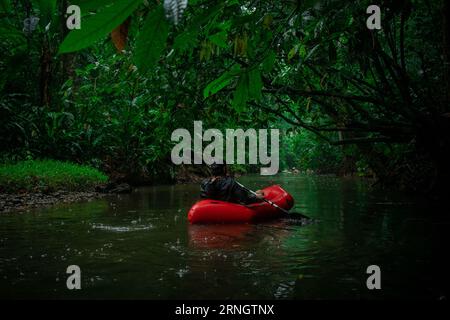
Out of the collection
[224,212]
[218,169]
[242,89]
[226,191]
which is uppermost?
[242,89]

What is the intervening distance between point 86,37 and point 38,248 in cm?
499

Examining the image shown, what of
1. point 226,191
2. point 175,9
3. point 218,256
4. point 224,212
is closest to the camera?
point 175,9

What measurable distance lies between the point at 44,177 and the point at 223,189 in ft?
18.2

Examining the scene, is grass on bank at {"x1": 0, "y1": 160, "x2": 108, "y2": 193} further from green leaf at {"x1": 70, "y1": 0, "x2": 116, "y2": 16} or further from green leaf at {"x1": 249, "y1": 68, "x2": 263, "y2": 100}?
green leaf at {"x1": 70, "y1": 0, "x2": 116, "y2": 16}

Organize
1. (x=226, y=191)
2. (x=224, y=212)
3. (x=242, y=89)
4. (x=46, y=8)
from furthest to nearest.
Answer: (x=226, y=191) < (x=224, y=212) < (x=242, y=89) < (x=46, y=8)

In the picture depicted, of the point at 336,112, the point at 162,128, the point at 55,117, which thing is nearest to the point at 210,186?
the point at 162,128

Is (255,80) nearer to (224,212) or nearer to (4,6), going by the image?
(4,6)

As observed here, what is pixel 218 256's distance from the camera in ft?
15.9

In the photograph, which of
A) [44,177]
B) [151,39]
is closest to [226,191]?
[44,177]

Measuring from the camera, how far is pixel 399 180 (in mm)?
12859

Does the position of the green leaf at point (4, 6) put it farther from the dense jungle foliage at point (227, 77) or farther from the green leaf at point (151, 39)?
the green leaf at point (151, 39)

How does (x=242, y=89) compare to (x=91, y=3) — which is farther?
(x=242, y=89)

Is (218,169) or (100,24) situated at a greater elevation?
(100,24)

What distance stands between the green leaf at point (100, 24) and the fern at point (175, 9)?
60 millimetres
